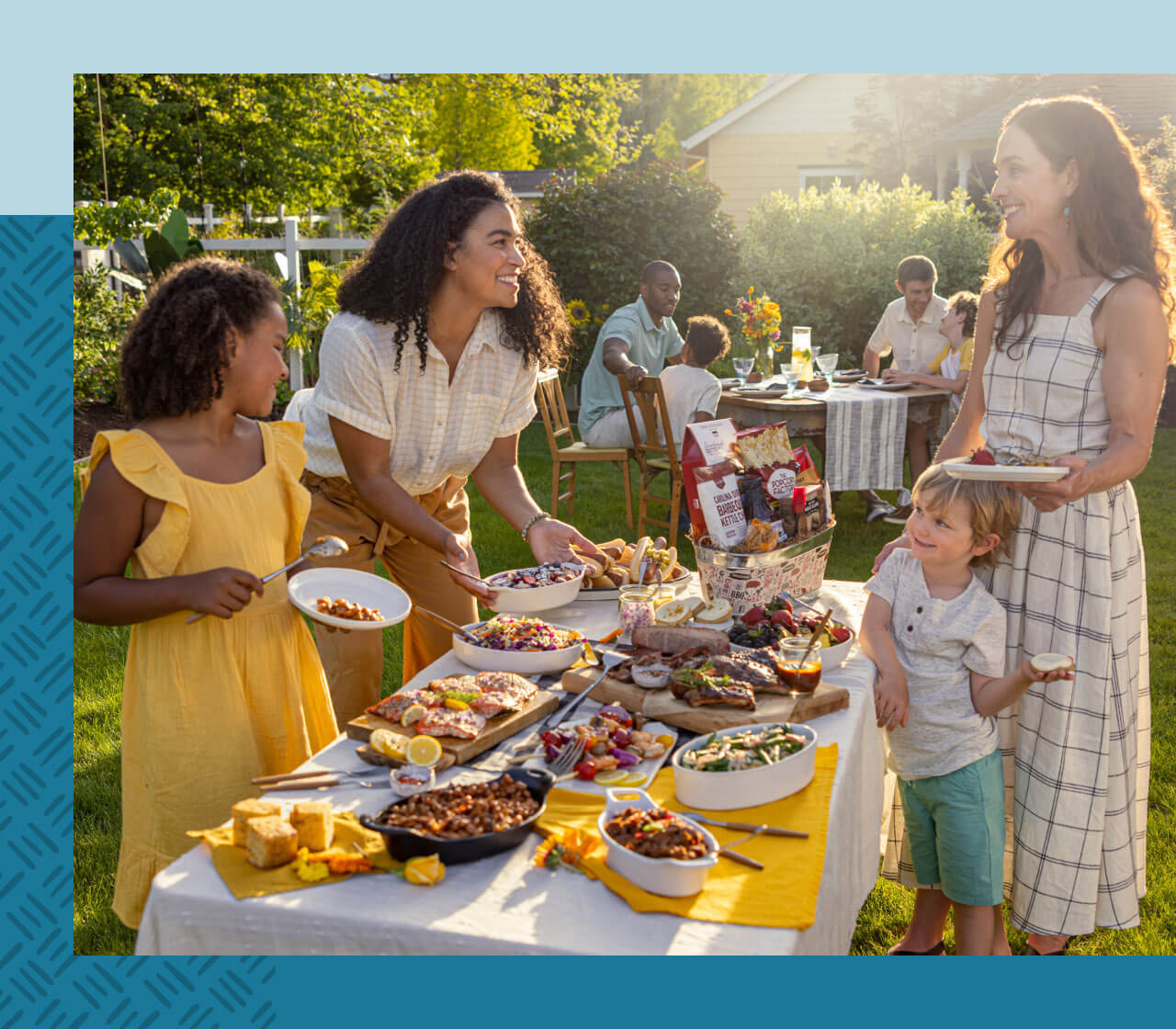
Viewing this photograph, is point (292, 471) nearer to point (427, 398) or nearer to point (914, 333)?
point (427, 398)

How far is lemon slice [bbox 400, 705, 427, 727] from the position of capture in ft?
7.27

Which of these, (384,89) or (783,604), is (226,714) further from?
(384,89)

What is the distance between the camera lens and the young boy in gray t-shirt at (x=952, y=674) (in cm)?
266

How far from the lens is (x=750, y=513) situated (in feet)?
9.96

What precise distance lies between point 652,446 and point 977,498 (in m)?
4.96

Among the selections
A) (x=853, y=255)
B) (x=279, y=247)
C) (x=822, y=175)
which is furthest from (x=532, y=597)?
(x=822, y=175)

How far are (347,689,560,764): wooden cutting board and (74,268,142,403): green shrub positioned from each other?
944 cm

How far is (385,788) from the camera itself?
80.4 inches

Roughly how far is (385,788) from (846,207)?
1193cm

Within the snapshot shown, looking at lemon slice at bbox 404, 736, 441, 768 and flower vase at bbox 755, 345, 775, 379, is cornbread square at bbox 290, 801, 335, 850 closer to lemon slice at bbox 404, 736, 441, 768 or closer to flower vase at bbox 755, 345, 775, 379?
lemon slice at bbox 404, 736, 441, 768

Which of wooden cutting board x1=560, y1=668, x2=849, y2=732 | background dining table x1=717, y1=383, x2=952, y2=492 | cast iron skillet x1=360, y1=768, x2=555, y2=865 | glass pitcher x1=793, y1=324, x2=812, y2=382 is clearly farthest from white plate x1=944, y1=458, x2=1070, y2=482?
glass pitcher x1=793, y1=324, x2=812, y2=382

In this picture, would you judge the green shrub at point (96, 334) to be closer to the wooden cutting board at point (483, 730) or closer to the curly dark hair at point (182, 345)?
the curly dark hair at point (182, 345)

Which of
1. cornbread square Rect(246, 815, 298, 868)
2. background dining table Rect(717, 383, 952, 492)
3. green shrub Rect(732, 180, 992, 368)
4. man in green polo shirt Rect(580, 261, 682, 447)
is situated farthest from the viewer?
green shrub Rect(732, 180, 992, 368)

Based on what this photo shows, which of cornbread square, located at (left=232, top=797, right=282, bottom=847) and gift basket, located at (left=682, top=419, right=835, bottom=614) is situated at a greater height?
gift basket, located at (left=682, top=419, right=835, bottom=614)
